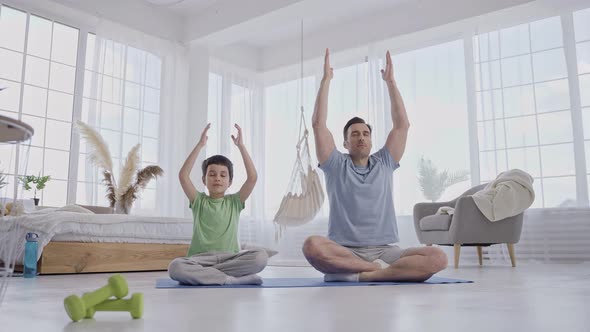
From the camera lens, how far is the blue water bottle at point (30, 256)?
3.06 metres

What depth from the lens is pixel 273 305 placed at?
1471 millimetres

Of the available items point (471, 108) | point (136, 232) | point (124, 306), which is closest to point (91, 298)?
point (124, 306)

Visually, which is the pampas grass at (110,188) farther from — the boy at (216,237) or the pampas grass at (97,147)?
the boy at (216,237)

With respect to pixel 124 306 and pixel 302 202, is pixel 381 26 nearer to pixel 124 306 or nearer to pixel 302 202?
pixel 302 202

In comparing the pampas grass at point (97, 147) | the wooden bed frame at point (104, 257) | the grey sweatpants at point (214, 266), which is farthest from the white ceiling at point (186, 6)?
the grey sweatpants at point (214, 266)

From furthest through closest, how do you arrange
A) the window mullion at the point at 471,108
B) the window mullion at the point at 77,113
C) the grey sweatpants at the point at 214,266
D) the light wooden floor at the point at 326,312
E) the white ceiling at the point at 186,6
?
the white ceiling at the point at 186,6, the window mullion at the point at 471,108, the window mullion at the point at 77,113, the grey sweatpants at the point at 214,266, the light wooden floor at the point at 326,312

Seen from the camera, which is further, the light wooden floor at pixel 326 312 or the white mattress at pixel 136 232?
the white mattress at pixel 136 232

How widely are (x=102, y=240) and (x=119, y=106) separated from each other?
266cm

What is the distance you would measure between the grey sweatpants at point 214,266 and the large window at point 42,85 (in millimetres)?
3430

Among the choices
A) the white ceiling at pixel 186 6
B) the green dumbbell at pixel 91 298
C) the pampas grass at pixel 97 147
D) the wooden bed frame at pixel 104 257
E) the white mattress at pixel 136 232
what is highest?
the white ceiling at pixel 186 6

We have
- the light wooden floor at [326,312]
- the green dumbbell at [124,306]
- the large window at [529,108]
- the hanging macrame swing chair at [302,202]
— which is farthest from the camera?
the large window at [529,108]

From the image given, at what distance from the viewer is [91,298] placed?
1146mm

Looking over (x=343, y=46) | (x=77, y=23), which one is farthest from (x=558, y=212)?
(x=77, y=23)

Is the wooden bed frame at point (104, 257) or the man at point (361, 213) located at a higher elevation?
the man at point (361, 213)
